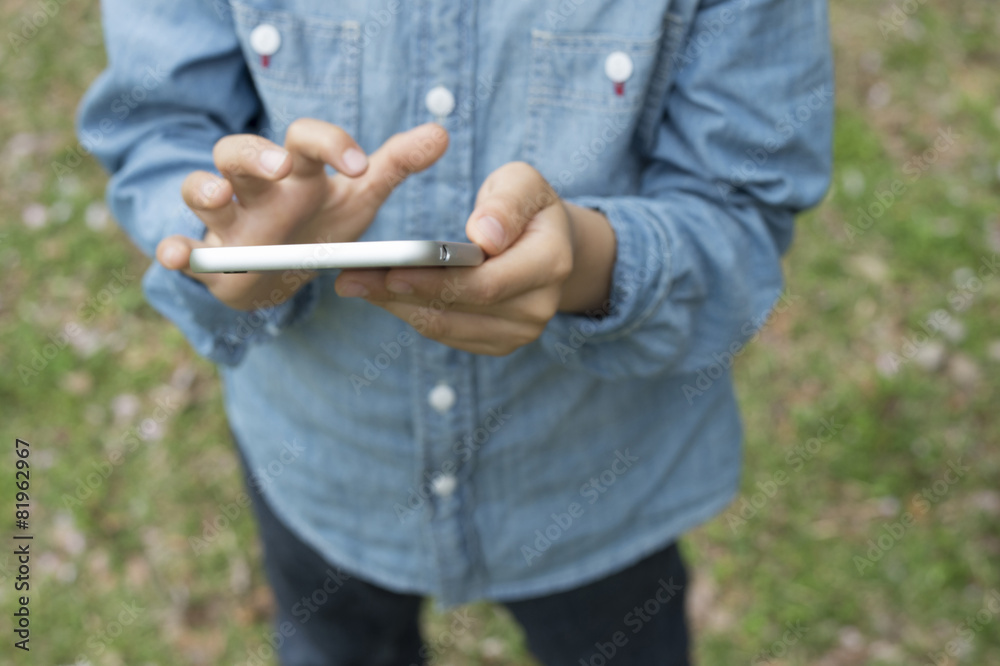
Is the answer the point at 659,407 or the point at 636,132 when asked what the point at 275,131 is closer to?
the point at 636,132

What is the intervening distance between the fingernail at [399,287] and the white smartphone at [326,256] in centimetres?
10

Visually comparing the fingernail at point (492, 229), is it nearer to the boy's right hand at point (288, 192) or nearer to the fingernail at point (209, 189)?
the boy's right hand at point (288, 192)

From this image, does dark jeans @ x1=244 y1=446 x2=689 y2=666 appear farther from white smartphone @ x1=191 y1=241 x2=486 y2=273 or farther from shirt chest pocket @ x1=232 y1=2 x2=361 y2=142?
white smartphone @ x1=191 y1=241 x2=486 y2=273

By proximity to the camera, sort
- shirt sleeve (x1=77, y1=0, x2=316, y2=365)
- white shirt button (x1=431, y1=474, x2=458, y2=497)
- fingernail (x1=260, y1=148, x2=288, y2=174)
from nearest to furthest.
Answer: fingernail (x1=260, y1=148, x2=288, y2=174) → shirt sleeve (x1=77, y1=0, x2=316, y2=365) → white shirt button (x1=431, y1=474, x2=458, y2=497)

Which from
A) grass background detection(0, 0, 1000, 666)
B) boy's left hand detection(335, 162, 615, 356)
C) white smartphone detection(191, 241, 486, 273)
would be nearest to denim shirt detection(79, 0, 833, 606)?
boy's left hand detection(335, 162, 615, 356)

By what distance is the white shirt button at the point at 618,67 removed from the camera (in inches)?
44.4

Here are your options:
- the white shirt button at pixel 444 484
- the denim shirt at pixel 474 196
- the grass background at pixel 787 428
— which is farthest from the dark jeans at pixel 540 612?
the grass background at pixel 787 428

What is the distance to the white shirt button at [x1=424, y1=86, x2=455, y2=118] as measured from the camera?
1131mm

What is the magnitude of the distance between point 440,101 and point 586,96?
0.63 ft

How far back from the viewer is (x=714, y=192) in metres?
1.21

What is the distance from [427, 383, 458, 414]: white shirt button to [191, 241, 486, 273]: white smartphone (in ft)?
1.60

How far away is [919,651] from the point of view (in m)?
2.38

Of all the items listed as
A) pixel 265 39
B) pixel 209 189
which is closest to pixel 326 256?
pixel 209 189

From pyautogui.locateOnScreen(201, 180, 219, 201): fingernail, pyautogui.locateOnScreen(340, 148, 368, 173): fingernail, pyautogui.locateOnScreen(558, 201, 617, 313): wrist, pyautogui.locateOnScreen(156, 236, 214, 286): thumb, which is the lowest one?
pyautogui.locateOnScreen(558, 201, 617, 313): wrist
